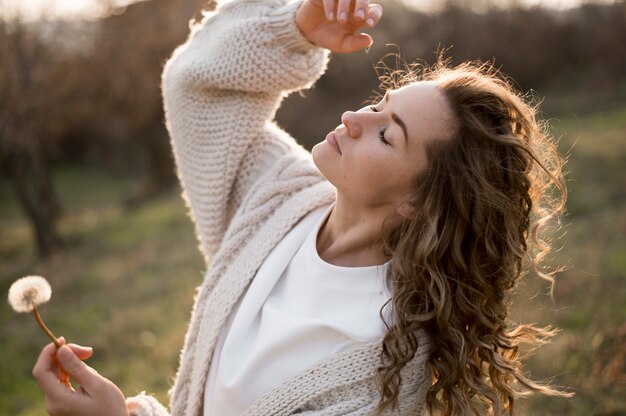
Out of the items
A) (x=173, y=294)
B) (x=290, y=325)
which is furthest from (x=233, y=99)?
(x=173, y=294)

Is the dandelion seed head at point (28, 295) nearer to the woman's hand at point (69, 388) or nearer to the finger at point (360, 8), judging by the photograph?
the woman's hand at point (69, 388)

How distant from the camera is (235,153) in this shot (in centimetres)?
216

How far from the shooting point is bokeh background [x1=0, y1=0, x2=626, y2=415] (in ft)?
14.5

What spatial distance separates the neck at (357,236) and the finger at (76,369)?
0.71 m

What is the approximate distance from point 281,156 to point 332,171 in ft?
1.46

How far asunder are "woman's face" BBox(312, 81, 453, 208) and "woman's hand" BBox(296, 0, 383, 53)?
26 centimetres

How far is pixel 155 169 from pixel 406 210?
44.4ft

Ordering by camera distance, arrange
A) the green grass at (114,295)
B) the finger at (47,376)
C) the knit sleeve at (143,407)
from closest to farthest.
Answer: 1. the finger at (47,376)
2. the knit sleeve at (143,407)
3. the green grass at (114,295)

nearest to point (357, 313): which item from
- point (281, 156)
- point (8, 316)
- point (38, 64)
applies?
point (281, 156)

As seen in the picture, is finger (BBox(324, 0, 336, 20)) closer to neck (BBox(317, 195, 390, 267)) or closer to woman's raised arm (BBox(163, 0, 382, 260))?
woman's raised arm (BBox(163, 0, 382, 260))

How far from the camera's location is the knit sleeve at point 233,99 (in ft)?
7.07

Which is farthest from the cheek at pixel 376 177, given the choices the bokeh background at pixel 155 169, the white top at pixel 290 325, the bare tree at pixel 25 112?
the bare tree at pixel 25 112

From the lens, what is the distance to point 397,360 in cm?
167

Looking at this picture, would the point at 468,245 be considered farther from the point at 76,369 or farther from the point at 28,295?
the point at 28,295
